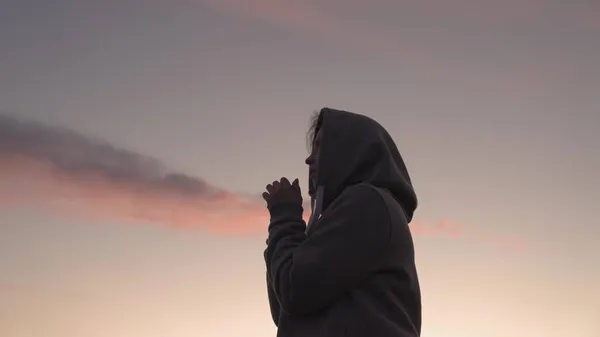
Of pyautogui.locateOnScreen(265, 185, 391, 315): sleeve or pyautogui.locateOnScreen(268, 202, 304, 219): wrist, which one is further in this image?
pyautogui.locateOnScreen(268, 202, 304, 219): wrist

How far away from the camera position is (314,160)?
4.94 meters

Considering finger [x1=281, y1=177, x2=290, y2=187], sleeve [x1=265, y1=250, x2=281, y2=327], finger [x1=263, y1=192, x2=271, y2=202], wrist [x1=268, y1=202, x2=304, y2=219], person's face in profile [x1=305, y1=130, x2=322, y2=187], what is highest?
person's face in profile [x1=305, y1=130, x2=322, y2=187]

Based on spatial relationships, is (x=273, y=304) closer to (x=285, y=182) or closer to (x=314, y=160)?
(x=285, y=182)

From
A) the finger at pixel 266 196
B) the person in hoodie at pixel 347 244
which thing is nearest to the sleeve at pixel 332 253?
the person in hoodie at pixel 347 244

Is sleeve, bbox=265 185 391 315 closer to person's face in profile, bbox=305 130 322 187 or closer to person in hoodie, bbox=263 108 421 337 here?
person in hoodie, bbox=263 108 421 337

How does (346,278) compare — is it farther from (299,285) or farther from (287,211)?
(287,211)

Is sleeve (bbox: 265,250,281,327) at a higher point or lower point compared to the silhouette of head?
lower

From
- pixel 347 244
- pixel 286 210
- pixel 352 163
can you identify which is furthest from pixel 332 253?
pixel 352 163

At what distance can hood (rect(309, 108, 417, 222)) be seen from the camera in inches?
186

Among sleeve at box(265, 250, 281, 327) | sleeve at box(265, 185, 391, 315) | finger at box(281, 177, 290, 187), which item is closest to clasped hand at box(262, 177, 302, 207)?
finger at box(281, 177, 290, 187)

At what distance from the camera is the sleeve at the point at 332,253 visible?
431cm

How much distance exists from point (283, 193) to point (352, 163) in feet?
1.38

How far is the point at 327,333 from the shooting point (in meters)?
4.31

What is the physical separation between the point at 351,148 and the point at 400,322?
997mm
